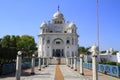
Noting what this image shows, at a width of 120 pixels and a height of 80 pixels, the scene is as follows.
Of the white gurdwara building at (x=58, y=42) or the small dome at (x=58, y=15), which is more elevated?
the small dome at (x=58, y=15)

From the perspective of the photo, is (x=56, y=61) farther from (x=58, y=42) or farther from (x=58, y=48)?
(x=58, y=42)

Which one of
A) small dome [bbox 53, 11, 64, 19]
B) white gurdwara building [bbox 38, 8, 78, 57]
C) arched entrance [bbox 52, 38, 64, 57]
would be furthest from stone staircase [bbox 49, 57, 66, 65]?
small dome [bbox 53, 11, 64, 19]

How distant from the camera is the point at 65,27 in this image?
296 ft

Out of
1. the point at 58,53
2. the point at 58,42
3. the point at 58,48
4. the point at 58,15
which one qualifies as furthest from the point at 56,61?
the point at 58,15

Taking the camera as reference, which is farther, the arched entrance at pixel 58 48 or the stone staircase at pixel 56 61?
the arched entrance at pixel 58 48

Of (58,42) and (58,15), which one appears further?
(58,15)

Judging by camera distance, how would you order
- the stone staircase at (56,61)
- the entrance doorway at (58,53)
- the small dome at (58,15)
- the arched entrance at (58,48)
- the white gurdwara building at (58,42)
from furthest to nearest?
the small dome at (58,15)
the arched entrance at (58,48)
the entrance doorway at (58,53)
the white gurdwara building at (58,42)
the stone staircase at (56,61)

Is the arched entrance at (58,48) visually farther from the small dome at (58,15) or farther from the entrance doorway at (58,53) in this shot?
the small dome at (58,15)

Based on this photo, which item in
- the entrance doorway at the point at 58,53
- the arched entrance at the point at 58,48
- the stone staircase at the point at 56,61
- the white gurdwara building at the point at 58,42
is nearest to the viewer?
the stone staircase at the point at 56,61

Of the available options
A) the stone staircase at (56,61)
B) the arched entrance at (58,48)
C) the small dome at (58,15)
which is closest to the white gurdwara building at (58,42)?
the arched entrance at (58,48)

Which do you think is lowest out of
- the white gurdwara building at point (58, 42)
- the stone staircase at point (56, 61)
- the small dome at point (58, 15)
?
the stone staircase at point (56, 61)

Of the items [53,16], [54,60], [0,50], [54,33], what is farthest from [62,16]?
[0,50]

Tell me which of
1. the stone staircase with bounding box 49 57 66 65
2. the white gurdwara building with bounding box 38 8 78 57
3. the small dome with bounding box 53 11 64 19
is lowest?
the stone staircase with bounding box 49 57 66 65

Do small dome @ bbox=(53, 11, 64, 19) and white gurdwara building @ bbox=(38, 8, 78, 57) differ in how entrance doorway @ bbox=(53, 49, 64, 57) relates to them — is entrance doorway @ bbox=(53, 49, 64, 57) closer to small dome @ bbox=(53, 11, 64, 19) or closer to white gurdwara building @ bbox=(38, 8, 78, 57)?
white gurdwara building @ bbox=(38, 8, 78, 57)
